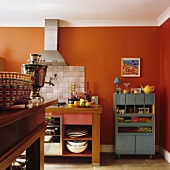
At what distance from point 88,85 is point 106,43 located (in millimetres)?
917

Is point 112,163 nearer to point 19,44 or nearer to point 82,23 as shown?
point 82,23

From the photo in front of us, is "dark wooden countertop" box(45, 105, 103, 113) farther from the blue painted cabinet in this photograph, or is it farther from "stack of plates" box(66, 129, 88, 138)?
the blue painted cabinet

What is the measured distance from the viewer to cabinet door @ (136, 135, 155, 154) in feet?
13.2

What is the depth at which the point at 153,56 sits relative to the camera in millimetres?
4535

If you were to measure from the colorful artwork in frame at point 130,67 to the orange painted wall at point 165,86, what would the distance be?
0.47 m

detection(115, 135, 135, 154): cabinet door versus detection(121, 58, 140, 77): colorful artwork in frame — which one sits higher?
detection(121, 58, 140, 77): colorful artwork in frame

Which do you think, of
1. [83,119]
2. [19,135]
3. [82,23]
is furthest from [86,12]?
[19,135]

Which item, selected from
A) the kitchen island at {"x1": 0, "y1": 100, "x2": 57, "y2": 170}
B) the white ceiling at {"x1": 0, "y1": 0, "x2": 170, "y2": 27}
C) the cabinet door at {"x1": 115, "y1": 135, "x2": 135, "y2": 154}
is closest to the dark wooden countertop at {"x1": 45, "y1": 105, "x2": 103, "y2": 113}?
the cabinet door at {"x1": 115, "y1": 135, "x2": 135, "y2": 154}

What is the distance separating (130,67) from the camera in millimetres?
4523

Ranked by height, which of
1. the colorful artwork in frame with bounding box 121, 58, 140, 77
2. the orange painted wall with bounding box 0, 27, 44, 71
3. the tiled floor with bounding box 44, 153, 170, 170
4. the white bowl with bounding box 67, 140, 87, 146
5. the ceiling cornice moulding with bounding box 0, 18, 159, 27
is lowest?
the tiled floor with bounding box 44, 153, 170, 170

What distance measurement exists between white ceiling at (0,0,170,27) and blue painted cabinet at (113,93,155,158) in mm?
1461

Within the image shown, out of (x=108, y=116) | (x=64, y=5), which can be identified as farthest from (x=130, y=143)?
(x=64, y=5)


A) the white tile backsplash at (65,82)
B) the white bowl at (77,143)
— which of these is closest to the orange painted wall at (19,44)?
the white tile backsplash at (65,82)

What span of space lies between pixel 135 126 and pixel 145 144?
350mm
